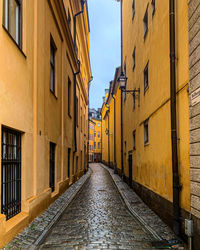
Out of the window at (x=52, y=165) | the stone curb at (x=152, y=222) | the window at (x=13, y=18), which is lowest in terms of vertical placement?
the stone curb at (x=152, y=222)

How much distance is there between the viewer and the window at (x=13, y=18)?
18.9 ft

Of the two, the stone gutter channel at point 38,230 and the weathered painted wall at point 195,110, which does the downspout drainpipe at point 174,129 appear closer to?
the weathered painted wall at point 195,110

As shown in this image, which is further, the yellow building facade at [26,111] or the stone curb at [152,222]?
the stone curb at [152,222]

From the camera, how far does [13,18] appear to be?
622cm

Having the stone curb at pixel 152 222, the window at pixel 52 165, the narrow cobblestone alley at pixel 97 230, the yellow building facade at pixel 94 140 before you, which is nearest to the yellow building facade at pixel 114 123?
the window at pixel 52 165

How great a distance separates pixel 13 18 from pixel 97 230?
5.44m

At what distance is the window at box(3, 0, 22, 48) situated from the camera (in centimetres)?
576

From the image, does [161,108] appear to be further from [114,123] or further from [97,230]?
[114,123]

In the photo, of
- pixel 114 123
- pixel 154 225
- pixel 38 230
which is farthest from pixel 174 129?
pixel 114 123

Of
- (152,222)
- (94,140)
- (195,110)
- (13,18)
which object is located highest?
(13,18)

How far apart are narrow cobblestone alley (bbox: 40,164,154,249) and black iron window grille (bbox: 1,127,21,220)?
107cm

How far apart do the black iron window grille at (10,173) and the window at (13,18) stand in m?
2.27

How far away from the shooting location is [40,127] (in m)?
8.12

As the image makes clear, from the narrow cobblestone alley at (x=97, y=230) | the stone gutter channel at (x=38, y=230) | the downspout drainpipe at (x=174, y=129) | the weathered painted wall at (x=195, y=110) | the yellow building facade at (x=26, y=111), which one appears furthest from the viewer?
the downspout drainpipe at (x=174, y=129)
